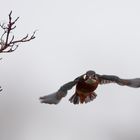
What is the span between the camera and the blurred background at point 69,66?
89 cm

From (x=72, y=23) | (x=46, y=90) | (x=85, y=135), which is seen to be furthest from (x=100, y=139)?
(x=72, y=23)

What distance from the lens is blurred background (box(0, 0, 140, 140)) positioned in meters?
0.89

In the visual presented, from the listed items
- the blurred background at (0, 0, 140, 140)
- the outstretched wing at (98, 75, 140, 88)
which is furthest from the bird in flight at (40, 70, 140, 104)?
the blurred background at (0, 0, 140, 140)

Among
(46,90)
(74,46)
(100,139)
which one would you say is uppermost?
(74,46)

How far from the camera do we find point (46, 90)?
0.89 metres

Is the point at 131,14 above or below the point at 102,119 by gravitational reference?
above

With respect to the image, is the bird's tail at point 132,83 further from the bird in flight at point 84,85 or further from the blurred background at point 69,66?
the blurred background at point 69,66

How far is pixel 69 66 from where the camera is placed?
90cm

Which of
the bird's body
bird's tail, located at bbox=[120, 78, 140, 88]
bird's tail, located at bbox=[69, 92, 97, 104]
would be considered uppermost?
bird's tail, located at bbox=[120, 78, 140, 88]

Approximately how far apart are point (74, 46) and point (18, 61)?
0.13 meters

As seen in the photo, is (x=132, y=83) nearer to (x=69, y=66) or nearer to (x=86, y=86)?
(x=86, y=86)

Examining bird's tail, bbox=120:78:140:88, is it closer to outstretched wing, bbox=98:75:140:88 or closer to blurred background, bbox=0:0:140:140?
outstretched wing, bbox=98:75:140:88

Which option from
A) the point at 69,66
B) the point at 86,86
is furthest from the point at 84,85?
the point at 69,66

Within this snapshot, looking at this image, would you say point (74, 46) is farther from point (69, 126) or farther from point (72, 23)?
point (69, 126)
